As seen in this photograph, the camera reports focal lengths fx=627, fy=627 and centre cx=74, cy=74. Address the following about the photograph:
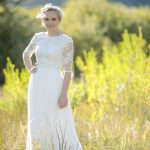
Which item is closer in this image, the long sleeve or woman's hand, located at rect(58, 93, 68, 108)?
woman's hand, located at rect(58, 93, 68, 108)

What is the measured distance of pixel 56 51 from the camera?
575 cm

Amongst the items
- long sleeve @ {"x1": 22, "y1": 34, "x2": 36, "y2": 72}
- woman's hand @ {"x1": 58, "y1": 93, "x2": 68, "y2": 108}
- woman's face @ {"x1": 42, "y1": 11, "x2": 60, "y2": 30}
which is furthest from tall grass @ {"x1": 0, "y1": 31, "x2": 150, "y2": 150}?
woman's face @ {"x1": 42, "y1": 11, "x2": 60, "y2": 30}

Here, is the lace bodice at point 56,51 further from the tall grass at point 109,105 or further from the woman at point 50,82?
the tall grass at point 109,105

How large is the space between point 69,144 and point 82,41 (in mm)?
20701

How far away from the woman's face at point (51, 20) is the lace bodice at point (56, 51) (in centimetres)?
12

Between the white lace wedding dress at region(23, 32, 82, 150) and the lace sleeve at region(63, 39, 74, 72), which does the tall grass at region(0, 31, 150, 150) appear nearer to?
the white lace wedding dress at region(23, 32, 82, 150)

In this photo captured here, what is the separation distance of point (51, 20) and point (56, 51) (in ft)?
0.94

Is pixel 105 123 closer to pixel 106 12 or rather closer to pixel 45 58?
pixel 45 58

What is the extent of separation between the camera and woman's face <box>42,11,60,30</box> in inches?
225

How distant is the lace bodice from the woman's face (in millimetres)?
118

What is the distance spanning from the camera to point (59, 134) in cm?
584

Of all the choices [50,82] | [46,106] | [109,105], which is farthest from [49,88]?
[109,105]

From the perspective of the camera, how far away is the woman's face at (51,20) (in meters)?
Answer: 5.71

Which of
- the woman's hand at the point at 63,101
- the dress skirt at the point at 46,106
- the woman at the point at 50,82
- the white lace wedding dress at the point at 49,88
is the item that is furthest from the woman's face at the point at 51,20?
the woman's hand at the point at 63,101
